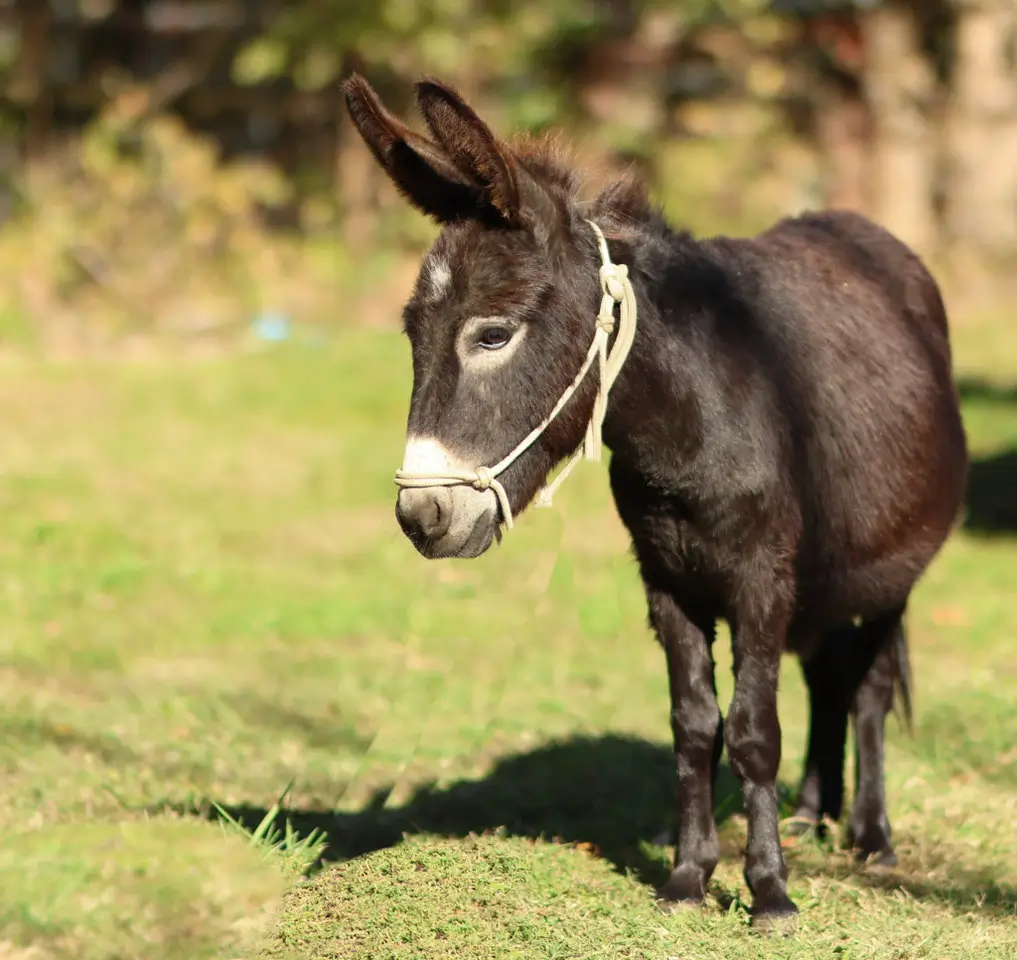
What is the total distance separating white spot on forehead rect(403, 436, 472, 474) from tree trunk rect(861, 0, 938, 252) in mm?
16560

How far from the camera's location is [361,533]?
10.4 meters

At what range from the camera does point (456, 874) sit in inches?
181

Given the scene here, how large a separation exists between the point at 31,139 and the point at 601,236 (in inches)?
645

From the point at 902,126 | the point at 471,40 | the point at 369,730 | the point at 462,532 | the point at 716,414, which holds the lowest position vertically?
the point at 369,730

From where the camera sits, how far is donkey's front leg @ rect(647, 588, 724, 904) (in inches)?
187

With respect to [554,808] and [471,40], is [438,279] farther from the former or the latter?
[471,40]

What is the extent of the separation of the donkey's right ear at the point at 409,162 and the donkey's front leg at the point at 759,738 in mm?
1447

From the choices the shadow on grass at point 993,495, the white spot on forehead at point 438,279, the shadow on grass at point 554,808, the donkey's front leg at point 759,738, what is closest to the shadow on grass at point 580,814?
the shadow on grass at point 554,808

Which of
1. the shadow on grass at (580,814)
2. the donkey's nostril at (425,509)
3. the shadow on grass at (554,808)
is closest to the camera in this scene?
the donkey's nostril at (425,509)

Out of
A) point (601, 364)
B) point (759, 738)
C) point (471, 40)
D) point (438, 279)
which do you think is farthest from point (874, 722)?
point (471, 40)

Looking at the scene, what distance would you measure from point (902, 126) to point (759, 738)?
16.4 meters

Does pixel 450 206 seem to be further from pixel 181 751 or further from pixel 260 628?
pixel 260 628

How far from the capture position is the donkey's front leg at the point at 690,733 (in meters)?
4.74

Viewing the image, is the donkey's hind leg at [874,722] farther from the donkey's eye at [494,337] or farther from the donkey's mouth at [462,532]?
the donkey's eye at [494,337]
